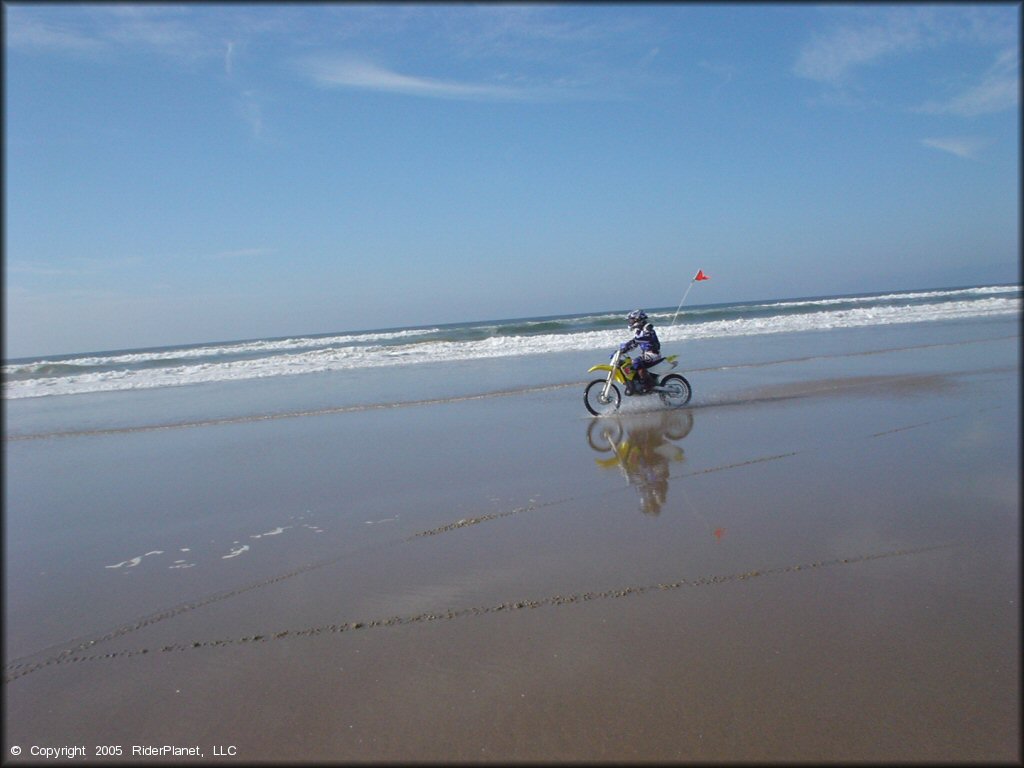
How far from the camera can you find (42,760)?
130 inches

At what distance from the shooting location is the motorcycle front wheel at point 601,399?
11711mm

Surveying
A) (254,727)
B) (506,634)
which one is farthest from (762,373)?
(254,727)

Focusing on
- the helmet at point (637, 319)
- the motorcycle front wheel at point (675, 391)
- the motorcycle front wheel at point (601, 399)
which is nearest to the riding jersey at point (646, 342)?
the helmet at point (637, 319)

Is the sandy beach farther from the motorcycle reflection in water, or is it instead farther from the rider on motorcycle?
the rider on motorcycle

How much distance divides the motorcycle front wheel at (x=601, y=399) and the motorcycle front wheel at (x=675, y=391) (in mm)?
920

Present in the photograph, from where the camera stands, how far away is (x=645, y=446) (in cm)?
898

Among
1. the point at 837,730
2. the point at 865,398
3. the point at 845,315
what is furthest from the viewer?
the point at 845,315

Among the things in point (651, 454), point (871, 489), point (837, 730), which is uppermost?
point (651, 454)

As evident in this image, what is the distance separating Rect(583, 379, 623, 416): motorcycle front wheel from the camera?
1171cm

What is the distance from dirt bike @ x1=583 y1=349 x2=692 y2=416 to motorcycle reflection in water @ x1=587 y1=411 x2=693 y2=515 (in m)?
0.51

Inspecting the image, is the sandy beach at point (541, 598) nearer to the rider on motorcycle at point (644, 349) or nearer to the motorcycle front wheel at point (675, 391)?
the motorcycle front wheel at point (675, 391)

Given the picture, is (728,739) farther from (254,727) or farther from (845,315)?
(845,315)

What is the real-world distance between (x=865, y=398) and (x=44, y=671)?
37.8 ft

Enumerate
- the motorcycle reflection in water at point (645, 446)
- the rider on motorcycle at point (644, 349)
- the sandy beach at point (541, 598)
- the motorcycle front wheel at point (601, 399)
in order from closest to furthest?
the sandy beach at point (541, 598) → the motorcycle reflection in water at point (645, 446) → the motorcycle front wheel at point (601, 399) → the rider on motorcycle at point (644, 349)
